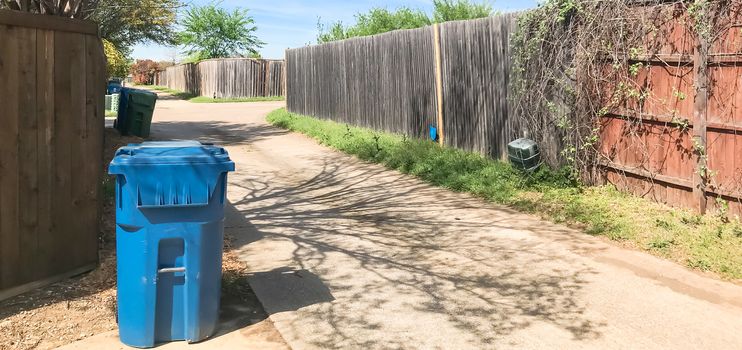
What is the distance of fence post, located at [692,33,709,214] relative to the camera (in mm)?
6484

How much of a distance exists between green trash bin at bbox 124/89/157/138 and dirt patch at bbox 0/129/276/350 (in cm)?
786

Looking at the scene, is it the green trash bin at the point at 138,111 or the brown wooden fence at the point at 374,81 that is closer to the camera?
the brown wooden fence at the point at 374,81

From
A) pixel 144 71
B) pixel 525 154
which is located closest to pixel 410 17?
pixel 525 154

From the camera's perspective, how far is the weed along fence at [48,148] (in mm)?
4547

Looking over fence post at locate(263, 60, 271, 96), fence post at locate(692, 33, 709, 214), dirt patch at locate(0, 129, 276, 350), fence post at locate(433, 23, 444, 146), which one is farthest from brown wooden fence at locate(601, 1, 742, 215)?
fence post at locate(263, 60, 271, 96)

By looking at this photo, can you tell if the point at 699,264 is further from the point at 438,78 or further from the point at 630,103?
the point at 438,78

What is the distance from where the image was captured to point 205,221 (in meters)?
3.99

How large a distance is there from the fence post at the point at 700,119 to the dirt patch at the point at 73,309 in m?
4.62

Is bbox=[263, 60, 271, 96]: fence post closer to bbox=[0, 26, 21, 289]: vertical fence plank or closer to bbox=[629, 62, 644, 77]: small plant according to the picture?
bbox=[629, 62, 644, 77]: small plant

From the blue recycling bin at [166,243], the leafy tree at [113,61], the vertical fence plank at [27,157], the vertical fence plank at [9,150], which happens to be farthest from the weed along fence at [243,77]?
the blue recycling bin at [166,243]

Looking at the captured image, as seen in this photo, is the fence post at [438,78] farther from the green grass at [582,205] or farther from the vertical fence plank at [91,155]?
the vertical fence plank at [91,155]

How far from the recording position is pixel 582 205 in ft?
24.3

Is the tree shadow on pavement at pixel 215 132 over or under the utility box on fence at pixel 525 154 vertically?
over

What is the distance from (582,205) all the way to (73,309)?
534cm
